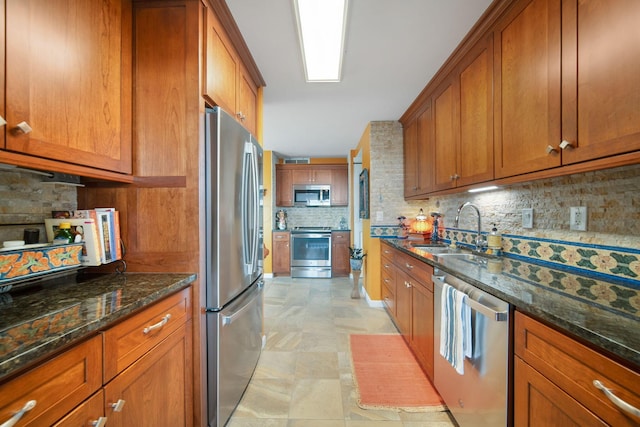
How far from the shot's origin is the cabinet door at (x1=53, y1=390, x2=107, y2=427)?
69cm

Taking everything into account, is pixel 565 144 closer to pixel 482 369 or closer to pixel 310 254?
pixel 482 369

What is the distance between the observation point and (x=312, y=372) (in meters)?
2.00

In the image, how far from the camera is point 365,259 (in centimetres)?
386

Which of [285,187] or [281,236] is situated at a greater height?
[285,187]

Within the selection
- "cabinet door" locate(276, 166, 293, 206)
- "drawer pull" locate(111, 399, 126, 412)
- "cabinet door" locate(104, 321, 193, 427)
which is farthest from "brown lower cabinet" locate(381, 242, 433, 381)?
"cabinet door" locate(276, 166, 293, 206)

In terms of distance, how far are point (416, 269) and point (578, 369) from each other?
1298mm

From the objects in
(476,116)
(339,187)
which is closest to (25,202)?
(476,116)

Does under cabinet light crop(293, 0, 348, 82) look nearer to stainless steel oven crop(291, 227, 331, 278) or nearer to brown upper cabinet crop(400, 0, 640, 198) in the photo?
brown upper cabinet crop(400, 0, 640, 198)

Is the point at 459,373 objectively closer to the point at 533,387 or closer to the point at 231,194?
the point at 533,387

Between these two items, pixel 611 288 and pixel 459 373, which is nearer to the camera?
pixel 611 288

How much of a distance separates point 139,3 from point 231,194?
1.11m

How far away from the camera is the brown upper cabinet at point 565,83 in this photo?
92cm

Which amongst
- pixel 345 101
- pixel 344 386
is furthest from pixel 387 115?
pixel 344 386

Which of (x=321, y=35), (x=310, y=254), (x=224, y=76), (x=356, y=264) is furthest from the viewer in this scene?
(x=310, y=254)
